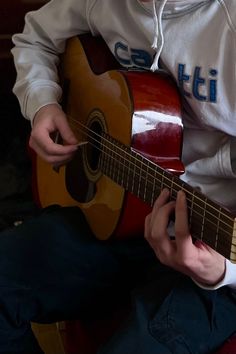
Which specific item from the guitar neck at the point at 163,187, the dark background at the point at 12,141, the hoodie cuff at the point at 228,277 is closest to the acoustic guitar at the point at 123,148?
the guitar neck at the point at 163,187

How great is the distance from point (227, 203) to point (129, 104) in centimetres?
23

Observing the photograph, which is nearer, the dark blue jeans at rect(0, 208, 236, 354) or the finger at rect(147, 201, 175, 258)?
the finger at rect(147, 201, 175, 258)

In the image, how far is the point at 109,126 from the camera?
941mm

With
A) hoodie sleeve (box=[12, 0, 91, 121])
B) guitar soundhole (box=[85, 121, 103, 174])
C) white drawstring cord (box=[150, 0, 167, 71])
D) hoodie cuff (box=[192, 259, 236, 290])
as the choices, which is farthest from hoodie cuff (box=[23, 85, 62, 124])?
hoodie cuff (box=[192, 259, 236, 290])

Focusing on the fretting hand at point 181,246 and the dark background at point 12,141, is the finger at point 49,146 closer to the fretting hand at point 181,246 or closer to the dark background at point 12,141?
the fretting hand at point 181,246

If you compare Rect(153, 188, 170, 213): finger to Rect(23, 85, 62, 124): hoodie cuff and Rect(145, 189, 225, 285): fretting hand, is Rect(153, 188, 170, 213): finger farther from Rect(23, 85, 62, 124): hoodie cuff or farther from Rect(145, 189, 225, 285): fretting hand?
Rect(23, 85, 62, 124): hoodie cuff

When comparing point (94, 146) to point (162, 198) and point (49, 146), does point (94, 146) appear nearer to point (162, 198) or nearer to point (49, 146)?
point (49, 146)

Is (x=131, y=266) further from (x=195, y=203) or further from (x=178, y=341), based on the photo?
(x=195, y=203)

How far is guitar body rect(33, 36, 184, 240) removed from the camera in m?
0.88

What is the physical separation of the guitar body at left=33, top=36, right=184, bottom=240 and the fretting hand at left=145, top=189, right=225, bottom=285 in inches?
3.9

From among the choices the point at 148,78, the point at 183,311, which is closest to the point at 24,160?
the point at 148,78

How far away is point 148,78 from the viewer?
932mm

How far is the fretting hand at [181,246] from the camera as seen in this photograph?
0.73 metres

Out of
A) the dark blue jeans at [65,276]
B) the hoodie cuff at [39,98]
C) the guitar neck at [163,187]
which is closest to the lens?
the guitar neck at [163,187]
